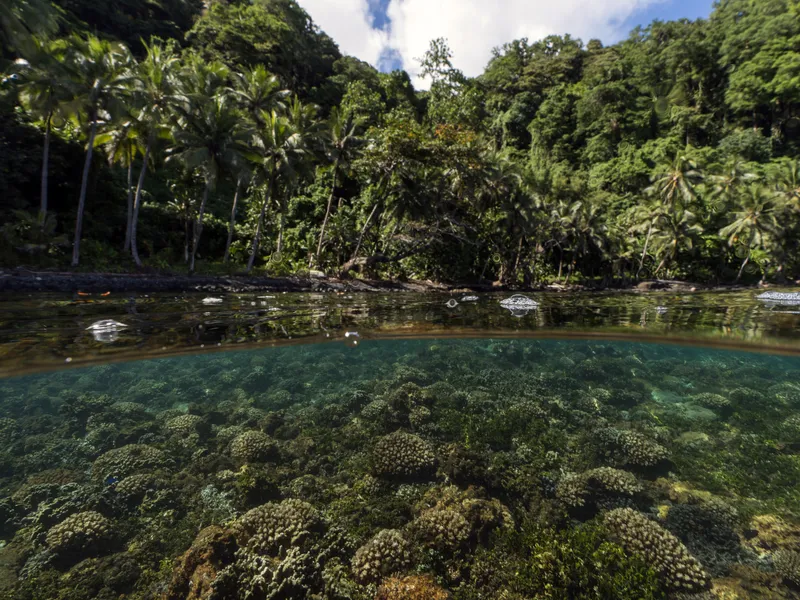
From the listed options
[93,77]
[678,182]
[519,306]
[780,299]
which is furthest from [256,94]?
[678,182]

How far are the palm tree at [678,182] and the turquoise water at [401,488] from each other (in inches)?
1379

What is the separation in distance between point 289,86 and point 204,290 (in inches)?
1362

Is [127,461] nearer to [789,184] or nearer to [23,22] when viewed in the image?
[23,22]

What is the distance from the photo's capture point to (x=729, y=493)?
5633mm

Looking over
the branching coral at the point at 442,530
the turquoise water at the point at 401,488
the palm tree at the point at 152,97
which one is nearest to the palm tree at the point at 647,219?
the turquoise water at the point at 401,488

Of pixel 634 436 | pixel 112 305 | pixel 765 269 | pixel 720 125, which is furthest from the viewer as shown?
pixel 720 125

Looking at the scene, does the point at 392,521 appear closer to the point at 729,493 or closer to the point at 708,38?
the point at 729,493

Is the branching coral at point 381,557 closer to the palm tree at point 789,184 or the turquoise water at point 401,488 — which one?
the turquoise water at point 401,488

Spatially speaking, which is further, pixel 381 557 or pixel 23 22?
pixel 23 22

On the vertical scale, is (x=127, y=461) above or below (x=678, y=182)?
below

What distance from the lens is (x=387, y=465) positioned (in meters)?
5.80

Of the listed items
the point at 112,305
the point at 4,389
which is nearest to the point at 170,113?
the point at 112,305

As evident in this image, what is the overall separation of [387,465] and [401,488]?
417mm

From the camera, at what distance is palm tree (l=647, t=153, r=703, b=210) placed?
3625 centimetres
